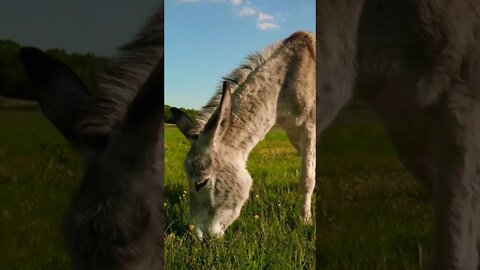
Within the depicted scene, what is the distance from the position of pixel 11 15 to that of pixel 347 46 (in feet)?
2.02

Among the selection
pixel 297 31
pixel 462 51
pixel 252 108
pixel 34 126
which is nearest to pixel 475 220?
pixel 462 51

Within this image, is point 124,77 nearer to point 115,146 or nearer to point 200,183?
point 115,146

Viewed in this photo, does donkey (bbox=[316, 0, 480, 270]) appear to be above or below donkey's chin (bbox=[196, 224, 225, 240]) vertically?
above

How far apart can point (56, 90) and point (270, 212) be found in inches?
69.9

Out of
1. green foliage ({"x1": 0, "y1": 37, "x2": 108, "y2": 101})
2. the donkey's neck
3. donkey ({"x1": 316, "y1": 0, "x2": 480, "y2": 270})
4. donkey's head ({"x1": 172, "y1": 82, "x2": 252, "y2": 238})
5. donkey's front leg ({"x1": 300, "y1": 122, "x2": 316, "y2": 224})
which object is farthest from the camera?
donkey's front leg ({"x1": 300, "y1": 122, "x2": 316, "y2": 224})

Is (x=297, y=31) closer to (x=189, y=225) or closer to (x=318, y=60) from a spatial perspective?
(x=189, y=225)

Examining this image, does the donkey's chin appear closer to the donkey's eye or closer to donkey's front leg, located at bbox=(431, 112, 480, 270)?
the donkey's eye

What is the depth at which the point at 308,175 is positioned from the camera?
255 centimetres

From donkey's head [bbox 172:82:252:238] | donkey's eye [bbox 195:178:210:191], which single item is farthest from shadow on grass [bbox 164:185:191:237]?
donkey's eye [bbox 195:178:210:191]

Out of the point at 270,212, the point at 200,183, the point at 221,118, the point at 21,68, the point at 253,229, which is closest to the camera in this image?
the point at 21,68

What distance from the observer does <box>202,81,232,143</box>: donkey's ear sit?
1740 millimetres

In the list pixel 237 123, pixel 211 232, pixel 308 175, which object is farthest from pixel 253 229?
pixel 237 123

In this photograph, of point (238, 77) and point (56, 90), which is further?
point (238, 77)

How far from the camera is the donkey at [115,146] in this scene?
77 centimetres
